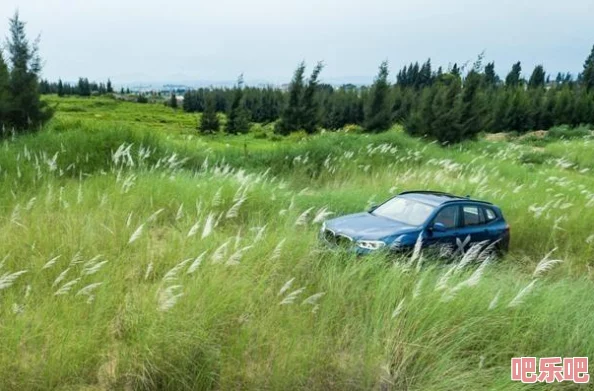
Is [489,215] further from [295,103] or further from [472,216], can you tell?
[295,103]

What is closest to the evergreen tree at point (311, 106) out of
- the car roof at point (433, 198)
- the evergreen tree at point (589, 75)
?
the car roof at point (433, 198)

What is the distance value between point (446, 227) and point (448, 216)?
0.85 ft

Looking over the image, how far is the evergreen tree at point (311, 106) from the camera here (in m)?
41.6

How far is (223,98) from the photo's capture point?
98.1 metres

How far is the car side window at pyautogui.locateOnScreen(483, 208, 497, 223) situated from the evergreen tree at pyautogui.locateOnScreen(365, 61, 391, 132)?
1367 inches

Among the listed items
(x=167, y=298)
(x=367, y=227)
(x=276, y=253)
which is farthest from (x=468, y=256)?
(x=167, y=298)

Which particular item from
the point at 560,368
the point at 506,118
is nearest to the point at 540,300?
the point at 560,368

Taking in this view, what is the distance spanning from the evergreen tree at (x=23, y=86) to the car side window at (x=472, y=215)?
616 inches

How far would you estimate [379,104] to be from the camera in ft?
138

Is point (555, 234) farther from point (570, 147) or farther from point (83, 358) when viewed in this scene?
point (570, 147)

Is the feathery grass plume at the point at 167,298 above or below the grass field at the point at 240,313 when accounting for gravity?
above

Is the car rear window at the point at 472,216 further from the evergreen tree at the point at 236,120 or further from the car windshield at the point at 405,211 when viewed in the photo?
the evergreen tree at the point at 236,120

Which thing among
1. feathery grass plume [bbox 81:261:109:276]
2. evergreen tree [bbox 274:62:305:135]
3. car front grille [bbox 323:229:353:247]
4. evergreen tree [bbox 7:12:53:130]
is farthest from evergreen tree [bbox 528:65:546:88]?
feathery grass plume [bbox 81:261:109:276]

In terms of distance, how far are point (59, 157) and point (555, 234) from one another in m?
10.2
